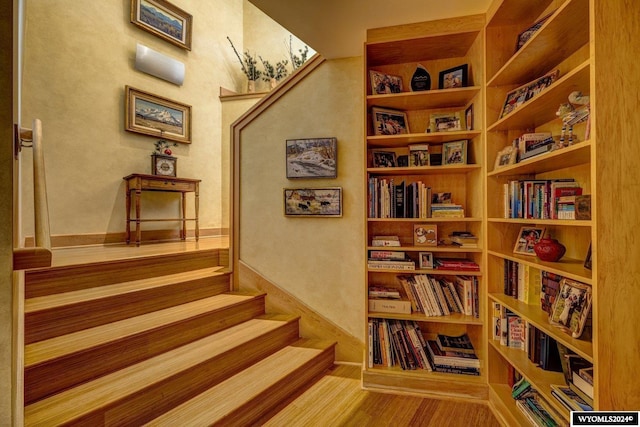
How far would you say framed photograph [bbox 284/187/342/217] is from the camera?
275cm

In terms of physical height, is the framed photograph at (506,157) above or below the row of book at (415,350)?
above

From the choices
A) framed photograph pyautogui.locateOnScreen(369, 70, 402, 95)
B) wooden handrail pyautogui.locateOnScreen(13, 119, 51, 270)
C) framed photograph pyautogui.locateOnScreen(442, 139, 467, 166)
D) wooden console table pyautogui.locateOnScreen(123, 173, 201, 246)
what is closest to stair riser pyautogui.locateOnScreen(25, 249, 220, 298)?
wooden handrail pyautogui.locateOnScreen(13, 119, 51, 270)

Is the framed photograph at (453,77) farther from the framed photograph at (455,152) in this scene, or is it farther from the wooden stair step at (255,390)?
the wooden stair step at (255,390)

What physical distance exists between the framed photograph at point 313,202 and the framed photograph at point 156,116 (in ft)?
7.03

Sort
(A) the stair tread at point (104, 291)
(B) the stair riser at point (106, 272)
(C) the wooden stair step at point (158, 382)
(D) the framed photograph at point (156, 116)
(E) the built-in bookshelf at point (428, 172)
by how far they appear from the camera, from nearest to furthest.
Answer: (C) the wooden stair step at point (158, 382), (A) the stair tread at point (104, 291), (B) the stair riser at point (106, 272), (E) the built-in bookshelf at point (428, 172), (D) the framed photograph at point (156, 116)

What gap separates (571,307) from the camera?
142 centimetres

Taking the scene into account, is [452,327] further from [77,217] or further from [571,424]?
[77,217]

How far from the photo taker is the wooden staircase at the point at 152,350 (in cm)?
155

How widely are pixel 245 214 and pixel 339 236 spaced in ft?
2.92

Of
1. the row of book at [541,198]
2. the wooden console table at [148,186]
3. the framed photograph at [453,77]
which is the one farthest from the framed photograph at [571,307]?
the wooden console table at [148,186]

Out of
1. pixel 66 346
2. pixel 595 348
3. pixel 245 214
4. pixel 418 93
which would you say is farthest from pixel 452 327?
pixel 66 346

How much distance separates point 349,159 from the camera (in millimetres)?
2740

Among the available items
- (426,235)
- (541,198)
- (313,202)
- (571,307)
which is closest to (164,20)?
(313,202)

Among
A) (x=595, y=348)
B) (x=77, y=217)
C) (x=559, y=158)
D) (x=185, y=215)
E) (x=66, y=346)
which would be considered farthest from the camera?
(x=185, y=215)
